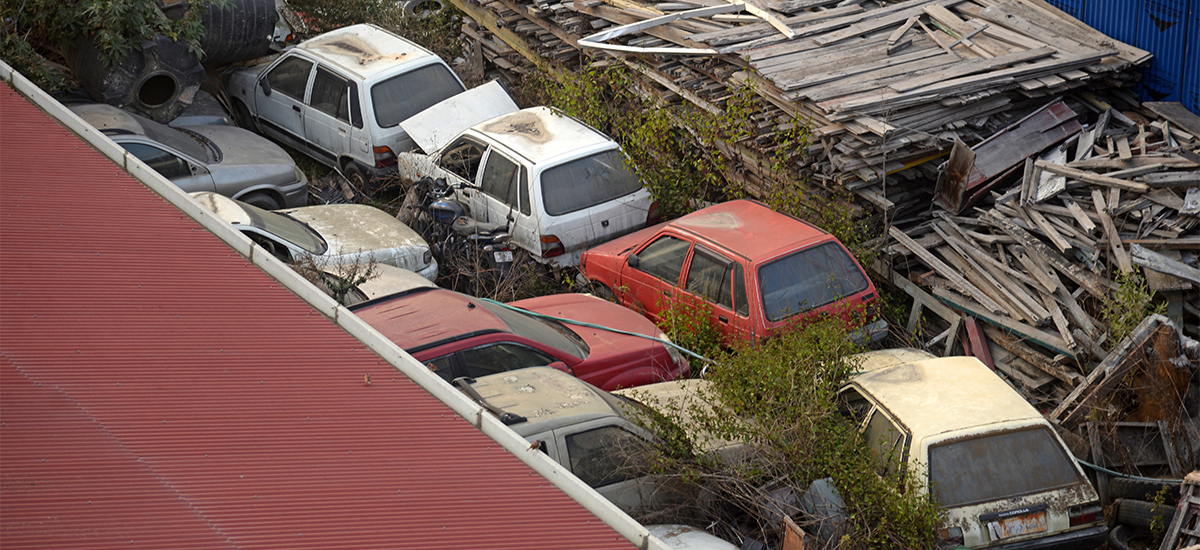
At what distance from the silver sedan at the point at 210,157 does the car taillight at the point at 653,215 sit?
440cm

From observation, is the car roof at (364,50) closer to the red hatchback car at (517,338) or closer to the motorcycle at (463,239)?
the motorcycle at (463,239)

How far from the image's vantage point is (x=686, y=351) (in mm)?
7910

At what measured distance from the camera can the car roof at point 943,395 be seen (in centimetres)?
626

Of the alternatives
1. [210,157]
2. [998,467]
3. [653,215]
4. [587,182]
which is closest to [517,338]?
[587,182]

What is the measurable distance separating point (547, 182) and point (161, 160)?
438cm

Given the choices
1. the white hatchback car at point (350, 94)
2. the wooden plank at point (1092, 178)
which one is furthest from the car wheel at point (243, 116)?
the wooden plank at point (1092, 178)

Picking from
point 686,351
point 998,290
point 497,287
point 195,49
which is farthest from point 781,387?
point 195,49

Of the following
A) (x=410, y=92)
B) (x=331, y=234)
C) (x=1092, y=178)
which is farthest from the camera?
(x=410, y=92)

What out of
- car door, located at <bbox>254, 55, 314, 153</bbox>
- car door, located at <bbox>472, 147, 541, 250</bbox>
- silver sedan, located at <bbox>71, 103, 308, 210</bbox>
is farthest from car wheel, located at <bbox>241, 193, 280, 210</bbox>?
car door, located at <bbox>472, 147, 541, 250</bbox>

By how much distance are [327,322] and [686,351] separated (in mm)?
3665

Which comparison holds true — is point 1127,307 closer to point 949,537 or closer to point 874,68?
point 949,537

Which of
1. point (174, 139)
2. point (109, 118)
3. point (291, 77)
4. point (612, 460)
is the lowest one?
point (612, 460)

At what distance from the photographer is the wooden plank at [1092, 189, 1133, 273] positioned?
24.5ft

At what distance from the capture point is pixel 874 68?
393 inches
